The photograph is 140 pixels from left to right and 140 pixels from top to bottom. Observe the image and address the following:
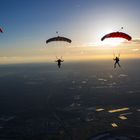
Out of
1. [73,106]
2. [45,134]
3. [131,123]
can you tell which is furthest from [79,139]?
[73,106]

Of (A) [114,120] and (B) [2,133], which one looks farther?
(A) [114,120]

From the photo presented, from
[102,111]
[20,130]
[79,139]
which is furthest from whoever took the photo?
[102,111]

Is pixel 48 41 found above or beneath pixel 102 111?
above

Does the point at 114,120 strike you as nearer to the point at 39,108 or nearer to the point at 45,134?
the point at 45,134

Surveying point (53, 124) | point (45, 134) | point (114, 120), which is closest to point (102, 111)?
point (114, 120)

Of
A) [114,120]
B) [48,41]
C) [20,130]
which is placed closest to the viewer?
[48,41]

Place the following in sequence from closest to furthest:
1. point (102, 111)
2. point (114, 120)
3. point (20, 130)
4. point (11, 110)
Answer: point (20, 130), point (114, 120), point (102, 111), point (11, 110)

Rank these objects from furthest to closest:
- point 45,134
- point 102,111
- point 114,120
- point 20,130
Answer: point 102,111 < point 114,120 < point 20,130 < point 45,134

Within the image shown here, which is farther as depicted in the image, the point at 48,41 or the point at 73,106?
the point at 73,106

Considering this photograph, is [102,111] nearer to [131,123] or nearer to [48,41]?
[131,123]

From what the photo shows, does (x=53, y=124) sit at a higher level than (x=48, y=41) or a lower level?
lower
